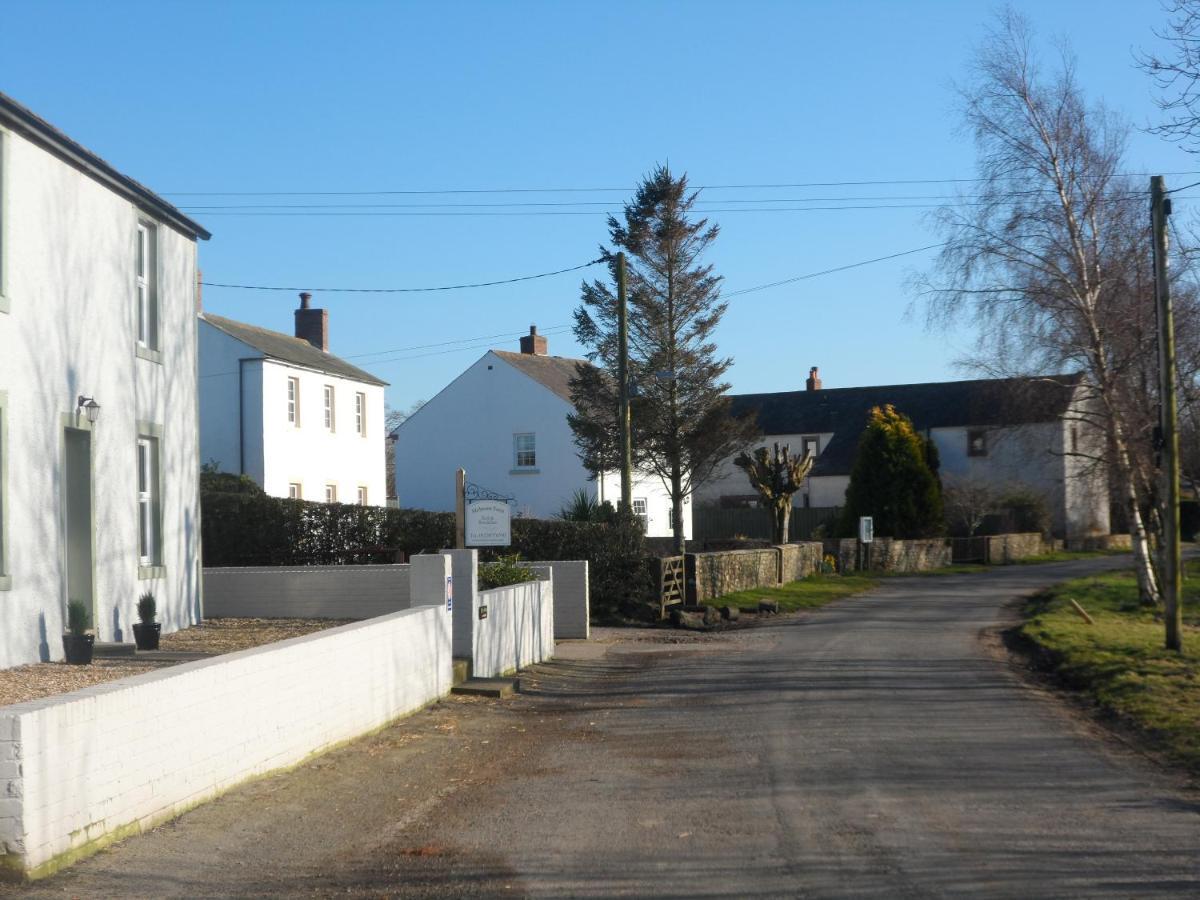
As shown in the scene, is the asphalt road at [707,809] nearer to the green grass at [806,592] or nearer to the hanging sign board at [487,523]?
the hanging sign board at [487,523]

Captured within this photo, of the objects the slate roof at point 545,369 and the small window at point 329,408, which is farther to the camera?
the slate roof at point 545,369

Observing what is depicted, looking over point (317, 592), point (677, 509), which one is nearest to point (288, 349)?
point (677, 509)

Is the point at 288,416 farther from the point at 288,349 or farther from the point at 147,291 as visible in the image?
the point at 147,291

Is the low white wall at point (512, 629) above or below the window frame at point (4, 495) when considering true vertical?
below

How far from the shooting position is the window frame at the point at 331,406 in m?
39.3

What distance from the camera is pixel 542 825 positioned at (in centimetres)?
828

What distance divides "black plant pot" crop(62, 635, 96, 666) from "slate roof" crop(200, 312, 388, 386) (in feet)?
71.1

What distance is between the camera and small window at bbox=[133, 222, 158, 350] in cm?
1794

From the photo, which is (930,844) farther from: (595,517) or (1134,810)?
(595,517)

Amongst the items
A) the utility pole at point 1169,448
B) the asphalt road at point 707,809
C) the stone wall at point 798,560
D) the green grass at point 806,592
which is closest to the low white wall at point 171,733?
the asphalt road at point 707,809

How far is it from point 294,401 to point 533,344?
2030cm

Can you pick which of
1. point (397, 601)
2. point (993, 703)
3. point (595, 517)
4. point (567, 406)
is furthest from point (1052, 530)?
point (993, 703)

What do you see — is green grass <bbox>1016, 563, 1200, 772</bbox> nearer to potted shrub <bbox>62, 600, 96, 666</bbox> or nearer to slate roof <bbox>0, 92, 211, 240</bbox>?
potted shrub <bbox>62, 600, 96, 666</bbox>

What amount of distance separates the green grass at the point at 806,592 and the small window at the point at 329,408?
1428 cm
